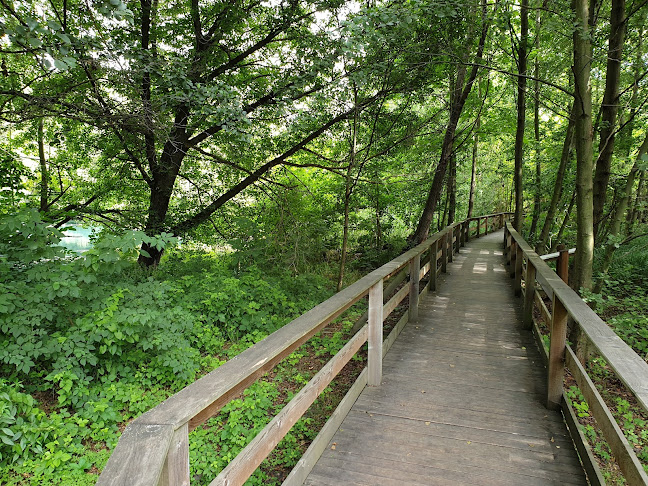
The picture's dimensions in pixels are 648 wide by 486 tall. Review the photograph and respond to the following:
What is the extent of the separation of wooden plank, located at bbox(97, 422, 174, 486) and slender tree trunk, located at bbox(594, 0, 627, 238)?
502cm

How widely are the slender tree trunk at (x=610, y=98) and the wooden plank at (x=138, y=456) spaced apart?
502 centimetres

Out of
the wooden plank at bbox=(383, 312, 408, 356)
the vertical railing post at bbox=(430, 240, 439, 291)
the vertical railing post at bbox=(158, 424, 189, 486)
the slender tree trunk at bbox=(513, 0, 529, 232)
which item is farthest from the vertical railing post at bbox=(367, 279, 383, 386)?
the slender tree trunk at bbox=(513, 0, 529, 232)

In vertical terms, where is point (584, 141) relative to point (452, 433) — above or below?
above

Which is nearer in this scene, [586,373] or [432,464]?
[432,464]

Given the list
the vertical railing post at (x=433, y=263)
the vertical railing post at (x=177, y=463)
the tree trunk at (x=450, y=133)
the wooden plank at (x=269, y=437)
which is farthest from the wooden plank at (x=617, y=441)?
the tree trunk at (x=450, y=133)

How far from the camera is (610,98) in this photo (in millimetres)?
4559

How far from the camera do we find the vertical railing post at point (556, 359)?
9.87ft

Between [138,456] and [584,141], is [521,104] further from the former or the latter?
[138,456]

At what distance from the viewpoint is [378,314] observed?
11.4 feet

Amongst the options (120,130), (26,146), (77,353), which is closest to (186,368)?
(77,353)

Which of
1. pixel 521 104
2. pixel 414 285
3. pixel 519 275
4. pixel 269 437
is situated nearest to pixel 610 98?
pixel 519 275

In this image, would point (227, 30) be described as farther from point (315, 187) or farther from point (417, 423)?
point (417, 423)

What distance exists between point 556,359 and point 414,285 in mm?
2380

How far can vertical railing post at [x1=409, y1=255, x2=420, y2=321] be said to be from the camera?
5.21 m
